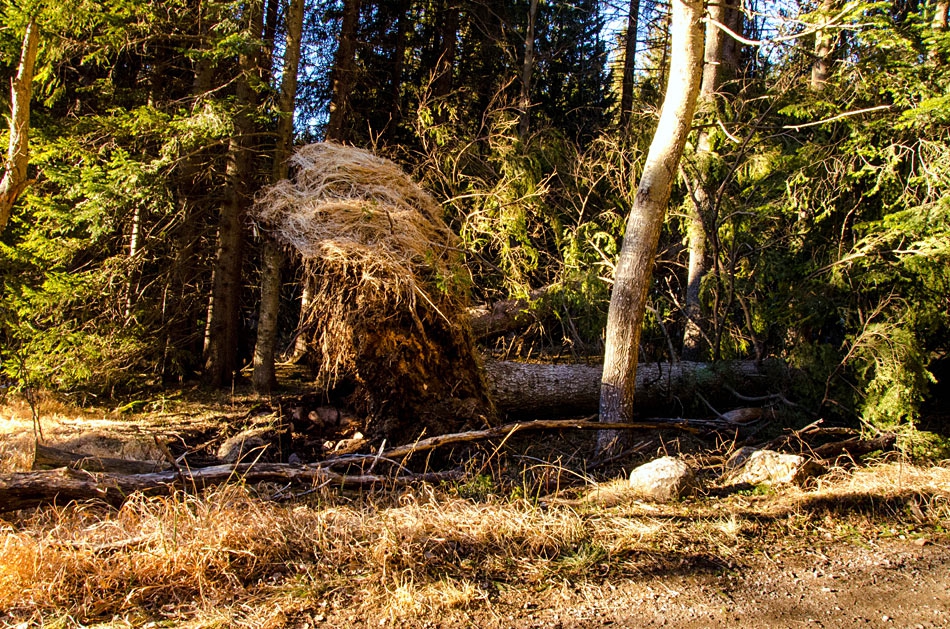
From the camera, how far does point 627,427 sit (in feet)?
18.7

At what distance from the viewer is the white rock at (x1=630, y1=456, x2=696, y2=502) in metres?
5.01

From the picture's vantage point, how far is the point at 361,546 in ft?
12.7

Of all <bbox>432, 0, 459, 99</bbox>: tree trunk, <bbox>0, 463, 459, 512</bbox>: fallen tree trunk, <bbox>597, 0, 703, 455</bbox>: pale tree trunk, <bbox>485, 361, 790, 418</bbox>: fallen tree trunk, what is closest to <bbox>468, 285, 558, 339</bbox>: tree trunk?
<bbox>485, 361, 790, 418</bbox>: fallen tree trunk

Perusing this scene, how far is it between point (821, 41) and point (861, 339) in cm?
366

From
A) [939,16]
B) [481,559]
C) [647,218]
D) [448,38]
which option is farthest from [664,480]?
[448,38]

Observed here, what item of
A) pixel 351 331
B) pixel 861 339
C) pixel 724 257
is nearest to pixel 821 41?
pixel 724 257

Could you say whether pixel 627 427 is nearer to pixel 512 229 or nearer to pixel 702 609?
pixel 702 609

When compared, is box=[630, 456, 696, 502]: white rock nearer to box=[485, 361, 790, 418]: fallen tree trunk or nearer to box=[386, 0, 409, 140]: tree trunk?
box=[485, 361, 790, 418]: fallen tree trunk

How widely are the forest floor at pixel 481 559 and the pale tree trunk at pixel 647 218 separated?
1.07 meters

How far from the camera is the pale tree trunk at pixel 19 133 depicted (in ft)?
17.1

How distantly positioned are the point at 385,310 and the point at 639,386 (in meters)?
3.31

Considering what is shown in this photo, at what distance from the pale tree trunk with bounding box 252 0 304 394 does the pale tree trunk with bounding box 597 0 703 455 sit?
14.1ft

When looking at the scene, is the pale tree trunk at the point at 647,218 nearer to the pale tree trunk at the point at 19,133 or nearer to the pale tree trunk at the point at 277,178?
the pale tree trunk at the point at 277,178

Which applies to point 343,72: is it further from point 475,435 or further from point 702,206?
point 475,435
